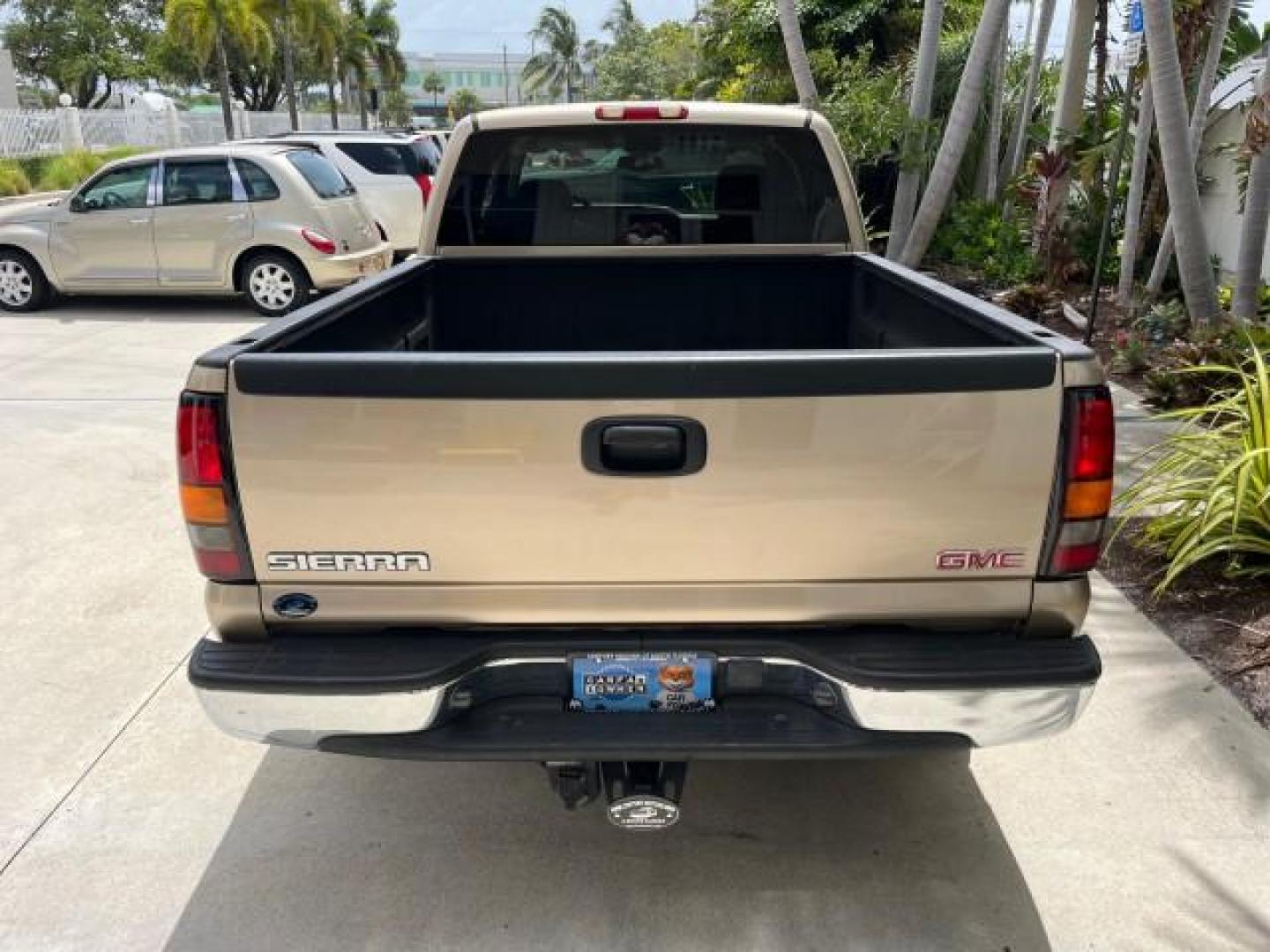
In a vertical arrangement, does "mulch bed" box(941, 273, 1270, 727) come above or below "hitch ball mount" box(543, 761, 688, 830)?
below

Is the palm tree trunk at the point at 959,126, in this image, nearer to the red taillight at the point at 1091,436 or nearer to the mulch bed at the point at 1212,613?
the mulch bed at the point at 1212,613

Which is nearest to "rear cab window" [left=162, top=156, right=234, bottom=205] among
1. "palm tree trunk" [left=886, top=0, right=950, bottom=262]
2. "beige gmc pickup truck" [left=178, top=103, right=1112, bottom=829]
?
"palm tree trunk" [left=886, top=0, right=950, bottom=262]

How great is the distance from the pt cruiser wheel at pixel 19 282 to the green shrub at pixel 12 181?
1491cm

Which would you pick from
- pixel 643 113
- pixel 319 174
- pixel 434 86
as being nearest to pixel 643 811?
pixel 643 113

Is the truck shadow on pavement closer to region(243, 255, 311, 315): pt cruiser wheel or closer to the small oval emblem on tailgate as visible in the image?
the small oval emblem on tailgate

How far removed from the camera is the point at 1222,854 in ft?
9.91

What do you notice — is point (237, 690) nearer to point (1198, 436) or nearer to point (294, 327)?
point (294, 327)

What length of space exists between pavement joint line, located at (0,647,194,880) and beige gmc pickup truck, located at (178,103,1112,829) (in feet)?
3.08

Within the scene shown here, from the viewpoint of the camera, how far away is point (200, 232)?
11250 mm

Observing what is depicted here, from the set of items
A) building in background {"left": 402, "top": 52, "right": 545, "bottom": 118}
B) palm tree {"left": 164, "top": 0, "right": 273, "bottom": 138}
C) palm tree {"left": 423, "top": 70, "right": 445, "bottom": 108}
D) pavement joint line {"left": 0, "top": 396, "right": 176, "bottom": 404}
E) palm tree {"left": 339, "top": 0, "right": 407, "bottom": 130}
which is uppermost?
building in background {"left": 402, "top": 52, "right": 545, "bottom": 118}

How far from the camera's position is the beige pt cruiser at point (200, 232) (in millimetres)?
11039

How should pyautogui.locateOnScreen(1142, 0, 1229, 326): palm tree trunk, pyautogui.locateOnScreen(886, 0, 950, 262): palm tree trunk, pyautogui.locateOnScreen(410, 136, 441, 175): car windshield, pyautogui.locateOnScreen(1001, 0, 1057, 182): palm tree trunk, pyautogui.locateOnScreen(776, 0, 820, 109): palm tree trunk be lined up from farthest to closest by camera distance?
pyautogui.locateOnScreen(410, 136, 441, 175): car windshield
pyautogui.locateOnScreen(1001, 0, 1057, 182): palm tree trunk
pyautogui.locateOnScreen(776, 0, 820, 109): palm tree trunk
pyautogui.locateOnScreen(886, 0, 950, 262): palm tree trunk
pyautogui.locateOnScreen(1142, 0, 1229, 326): palm tree trunk

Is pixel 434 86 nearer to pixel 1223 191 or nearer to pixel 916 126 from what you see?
pixel 916 126

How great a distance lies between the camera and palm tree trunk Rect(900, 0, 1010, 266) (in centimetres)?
1016
